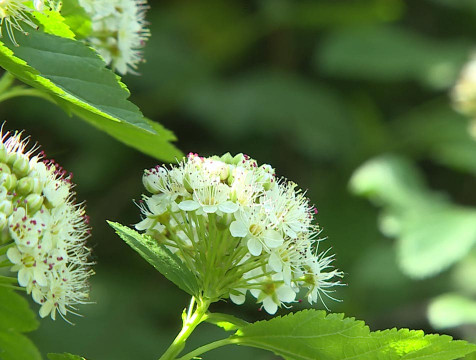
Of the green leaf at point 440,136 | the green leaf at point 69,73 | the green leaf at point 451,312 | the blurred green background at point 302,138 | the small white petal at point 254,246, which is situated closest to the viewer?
the green leaf at point 69,73

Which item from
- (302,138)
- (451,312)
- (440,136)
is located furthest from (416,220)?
(302,138)

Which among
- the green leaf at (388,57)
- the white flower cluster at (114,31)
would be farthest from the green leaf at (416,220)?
the white flower cluster at (114,31)

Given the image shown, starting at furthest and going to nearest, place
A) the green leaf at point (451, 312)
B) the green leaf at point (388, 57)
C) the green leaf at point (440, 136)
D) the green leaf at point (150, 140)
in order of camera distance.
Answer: the green leaf at point (388, 57), the green leaf at point (440, 136), the green leaf at point (451, 312), the green leaf at point (150, 140)

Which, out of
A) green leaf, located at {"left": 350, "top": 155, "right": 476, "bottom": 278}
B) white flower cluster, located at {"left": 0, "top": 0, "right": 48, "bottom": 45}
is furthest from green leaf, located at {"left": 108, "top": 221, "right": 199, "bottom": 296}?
green leaf, located at {"left": 350, "top": 155, "right": 476, "bottom": 278}

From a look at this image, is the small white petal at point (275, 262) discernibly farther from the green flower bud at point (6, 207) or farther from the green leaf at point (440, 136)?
the green leaf at point (440, 136)

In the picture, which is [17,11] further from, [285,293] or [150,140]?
[285,293]
